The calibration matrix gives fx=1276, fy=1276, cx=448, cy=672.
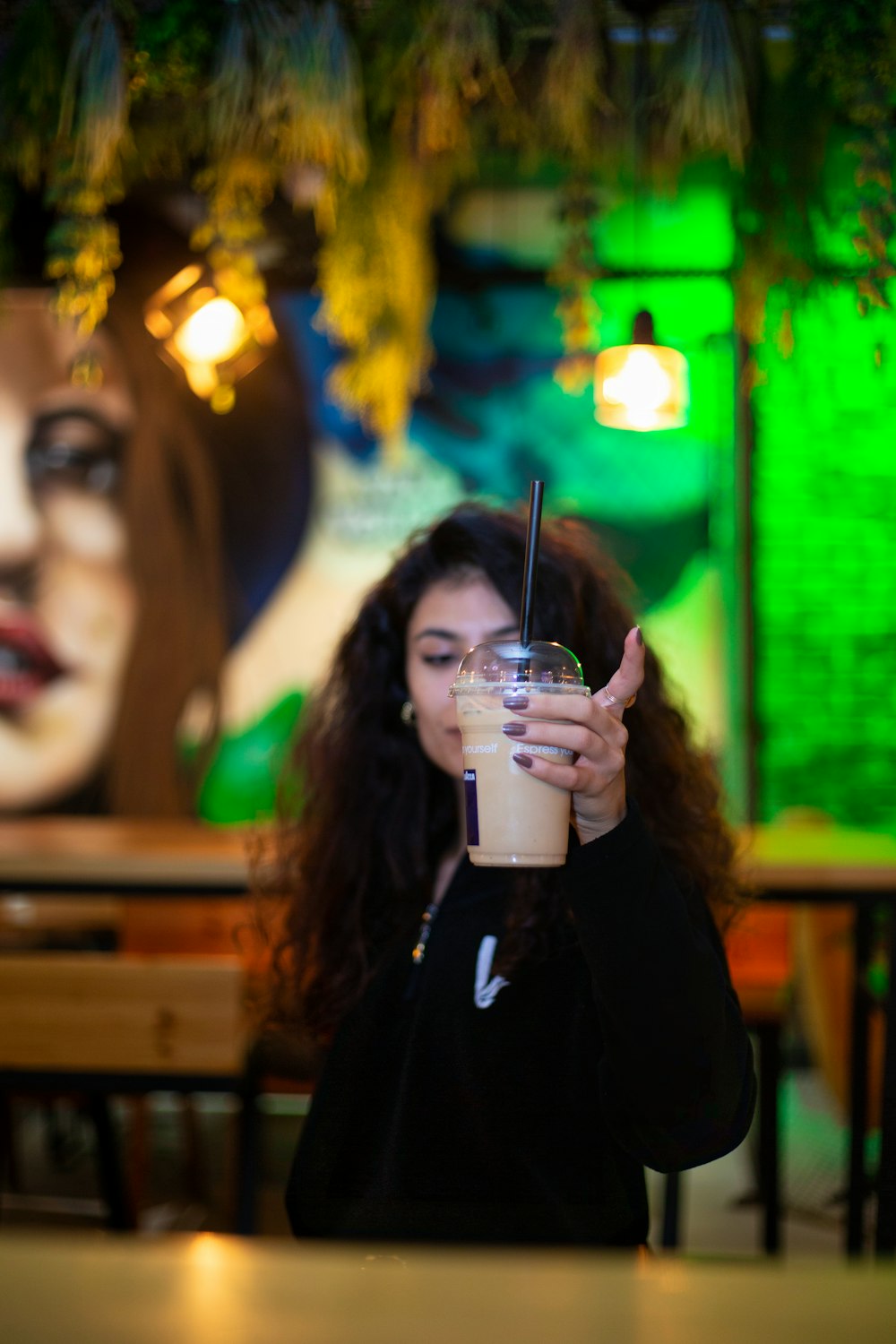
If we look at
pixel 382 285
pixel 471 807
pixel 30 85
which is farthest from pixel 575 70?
pixel 471 807

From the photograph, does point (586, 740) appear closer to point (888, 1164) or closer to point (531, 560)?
point (531, 560)

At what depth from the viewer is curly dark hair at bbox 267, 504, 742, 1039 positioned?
5.24ft

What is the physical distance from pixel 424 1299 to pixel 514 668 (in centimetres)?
88

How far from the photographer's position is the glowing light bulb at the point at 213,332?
15.4 ft

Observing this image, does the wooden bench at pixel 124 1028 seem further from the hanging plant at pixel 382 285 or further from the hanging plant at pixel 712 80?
the hanging plant at pixel 712 80

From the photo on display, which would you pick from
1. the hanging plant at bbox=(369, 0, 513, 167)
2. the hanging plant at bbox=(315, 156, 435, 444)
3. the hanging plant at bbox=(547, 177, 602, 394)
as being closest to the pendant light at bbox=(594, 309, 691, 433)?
the hanging plant at bbox=(547, 177, 602, 394)

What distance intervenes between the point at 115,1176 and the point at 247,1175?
47 centimetres

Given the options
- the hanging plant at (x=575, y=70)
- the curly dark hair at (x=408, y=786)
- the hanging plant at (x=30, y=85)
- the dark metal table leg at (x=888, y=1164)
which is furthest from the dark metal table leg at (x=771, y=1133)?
the hanging plant at (x=30, y=85)

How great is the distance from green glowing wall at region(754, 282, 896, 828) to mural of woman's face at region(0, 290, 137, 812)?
9.19ft

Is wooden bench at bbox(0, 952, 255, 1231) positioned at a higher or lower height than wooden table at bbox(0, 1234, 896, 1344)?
lower

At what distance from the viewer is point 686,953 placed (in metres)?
1.16

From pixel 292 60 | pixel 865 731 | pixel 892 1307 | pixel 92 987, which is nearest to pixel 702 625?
pixel 865 731

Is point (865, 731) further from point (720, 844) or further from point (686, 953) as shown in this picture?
point (686, 953)

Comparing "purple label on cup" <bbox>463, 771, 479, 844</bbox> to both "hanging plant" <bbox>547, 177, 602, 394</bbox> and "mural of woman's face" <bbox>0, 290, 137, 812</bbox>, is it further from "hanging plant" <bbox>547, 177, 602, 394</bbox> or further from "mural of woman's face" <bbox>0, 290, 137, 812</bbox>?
"mural of woman's face" <bbox>0, 290, 137, 812</bbox>
